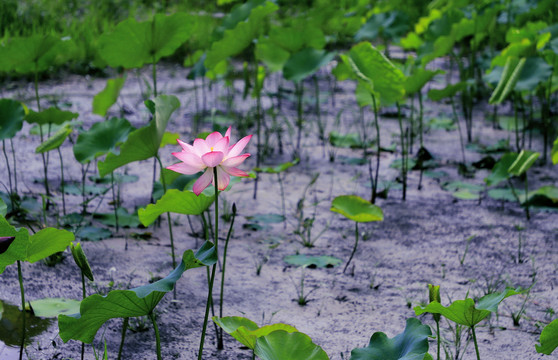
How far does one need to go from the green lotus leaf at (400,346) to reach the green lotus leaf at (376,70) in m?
1.07

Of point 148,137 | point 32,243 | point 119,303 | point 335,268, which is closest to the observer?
point 119,303

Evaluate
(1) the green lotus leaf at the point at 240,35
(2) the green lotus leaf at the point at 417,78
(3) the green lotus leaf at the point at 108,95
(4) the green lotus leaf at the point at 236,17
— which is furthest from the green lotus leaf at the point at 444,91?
(3) the green lotus leaf at the point at 108,95

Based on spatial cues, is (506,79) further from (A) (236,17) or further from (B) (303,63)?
(A) (236,17)

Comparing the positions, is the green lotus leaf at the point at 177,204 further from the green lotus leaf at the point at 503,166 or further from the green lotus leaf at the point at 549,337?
the green lotus leaf at the point at 503,166

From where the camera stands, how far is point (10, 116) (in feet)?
5.70

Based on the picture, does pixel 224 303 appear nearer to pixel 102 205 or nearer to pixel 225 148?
pixel 225 148

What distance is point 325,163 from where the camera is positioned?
253 centimetres

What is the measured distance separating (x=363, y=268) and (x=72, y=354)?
841 mm

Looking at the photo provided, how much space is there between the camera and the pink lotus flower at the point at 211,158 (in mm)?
873

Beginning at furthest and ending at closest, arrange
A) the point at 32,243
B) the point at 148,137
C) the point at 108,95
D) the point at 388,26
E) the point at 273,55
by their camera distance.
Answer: the point at 388,26, the point at 273,55, the point at 108,95, the point at 148,137, the point at 32,243

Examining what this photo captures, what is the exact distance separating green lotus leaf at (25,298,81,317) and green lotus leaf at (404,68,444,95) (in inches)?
56.9

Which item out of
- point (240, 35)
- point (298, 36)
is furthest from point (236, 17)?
point (240, 35)

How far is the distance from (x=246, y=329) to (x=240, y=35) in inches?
56.9

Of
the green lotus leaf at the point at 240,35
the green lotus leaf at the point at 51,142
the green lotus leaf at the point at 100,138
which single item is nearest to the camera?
the green lotus leaf at the point at 51,142
